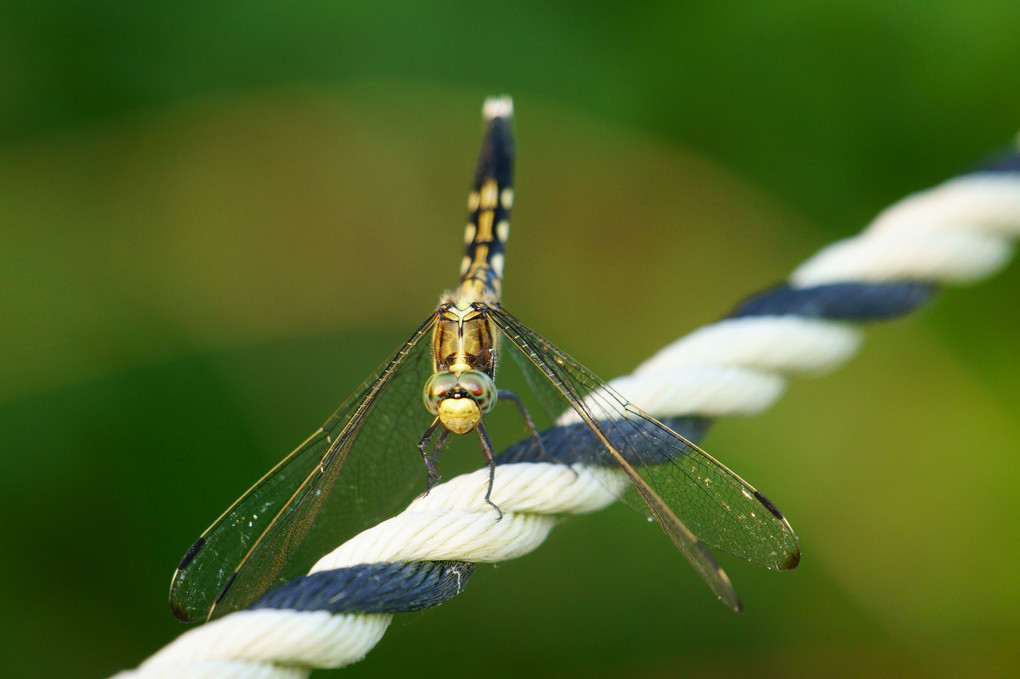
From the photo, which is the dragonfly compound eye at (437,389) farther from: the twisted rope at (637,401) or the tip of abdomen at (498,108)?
the tip of abdomen at (498,108)

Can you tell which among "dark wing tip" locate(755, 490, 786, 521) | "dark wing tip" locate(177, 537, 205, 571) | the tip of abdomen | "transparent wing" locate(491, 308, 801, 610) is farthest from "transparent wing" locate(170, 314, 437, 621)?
the tip of abdomen

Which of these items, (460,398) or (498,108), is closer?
(460,398)

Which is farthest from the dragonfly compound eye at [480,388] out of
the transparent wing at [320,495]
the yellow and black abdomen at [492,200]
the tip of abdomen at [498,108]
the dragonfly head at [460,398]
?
the tip of abdomen at [498,108]

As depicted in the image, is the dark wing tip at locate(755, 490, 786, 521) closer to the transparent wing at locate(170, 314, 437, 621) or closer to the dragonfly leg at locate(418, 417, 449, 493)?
the dragonfly leg at locate(418, 417, 449, 493)

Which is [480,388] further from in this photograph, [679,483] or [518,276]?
[518,276]

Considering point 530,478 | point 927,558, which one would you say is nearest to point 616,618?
point 927,558

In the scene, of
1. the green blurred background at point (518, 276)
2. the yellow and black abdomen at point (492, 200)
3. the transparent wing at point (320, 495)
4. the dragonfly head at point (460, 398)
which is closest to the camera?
the transparent wing at point (320, 495)

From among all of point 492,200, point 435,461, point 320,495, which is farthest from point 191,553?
point 492,200

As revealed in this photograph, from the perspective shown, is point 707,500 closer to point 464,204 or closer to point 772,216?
point 772,216
